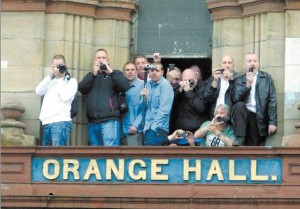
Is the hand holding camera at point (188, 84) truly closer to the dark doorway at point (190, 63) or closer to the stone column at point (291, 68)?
the stone column at point (291, 68)

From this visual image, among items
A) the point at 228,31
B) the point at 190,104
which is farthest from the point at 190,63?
the point at 190,104

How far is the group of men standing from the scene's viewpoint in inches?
1374

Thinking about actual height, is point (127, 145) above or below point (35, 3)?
below

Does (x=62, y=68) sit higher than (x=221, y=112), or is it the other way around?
(x=62, y=68)

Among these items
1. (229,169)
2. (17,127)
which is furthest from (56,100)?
(229,169)

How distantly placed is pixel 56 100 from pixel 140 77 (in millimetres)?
1701

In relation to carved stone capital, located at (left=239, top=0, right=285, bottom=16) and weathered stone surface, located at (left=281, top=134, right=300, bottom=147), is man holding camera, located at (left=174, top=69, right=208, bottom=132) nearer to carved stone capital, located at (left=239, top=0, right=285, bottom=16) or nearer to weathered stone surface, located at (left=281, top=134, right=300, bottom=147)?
weathered stone surface, located at (left=281, top=134, right=300, bottom=147)

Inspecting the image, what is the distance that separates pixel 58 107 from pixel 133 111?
1.36 m

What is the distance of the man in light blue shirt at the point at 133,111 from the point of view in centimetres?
3538

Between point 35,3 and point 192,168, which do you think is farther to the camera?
point 35,3

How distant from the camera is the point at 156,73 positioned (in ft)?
115

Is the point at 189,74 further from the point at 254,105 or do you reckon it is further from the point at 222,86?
the point at 254,105

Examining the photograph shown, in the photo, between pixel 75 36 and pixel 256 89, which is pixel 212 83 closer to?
pixel 256 89

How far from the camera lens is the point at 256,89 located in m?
35.2
